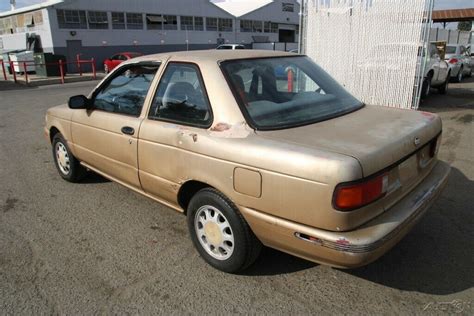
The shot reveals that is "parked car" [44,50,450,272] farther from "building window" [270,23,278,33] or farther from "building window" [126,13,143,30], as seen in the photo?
"building window" [270,23,278,33]

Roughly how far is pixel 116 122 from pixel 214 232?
60.2 inches

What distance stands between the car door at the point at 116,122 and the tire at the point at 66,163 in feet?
1.53

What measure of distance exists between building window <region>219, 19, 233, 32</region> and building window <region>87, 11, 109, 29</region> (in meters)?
13.6

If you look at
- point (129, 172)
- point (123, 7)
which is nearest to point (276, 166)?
point (129, 172)

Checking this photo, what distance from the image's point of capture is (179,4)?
36688 mm

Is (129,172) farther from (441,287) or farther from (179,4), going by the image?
(179,4)

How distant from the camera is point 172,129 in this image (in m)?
3.21

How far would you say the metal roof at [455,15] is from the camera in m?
22.8

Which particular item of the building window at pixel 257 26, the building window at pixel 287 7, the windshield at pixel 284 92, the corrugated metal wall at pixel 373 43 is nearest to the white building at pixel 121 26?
the building window at pixel 257 26

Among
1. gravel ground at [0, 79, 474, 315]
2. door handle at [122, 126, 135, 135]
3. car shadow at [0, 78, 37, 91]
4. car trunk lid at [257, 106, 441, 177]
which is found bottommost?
car shadow at [0, 78, 37, 91]

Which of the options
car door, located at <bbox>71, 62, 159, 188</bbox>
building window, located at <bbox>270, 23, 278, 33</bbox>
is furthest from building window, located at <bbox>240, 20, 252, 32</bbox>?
car door, located at <bbox>71, 62, 159, 188</bbox>

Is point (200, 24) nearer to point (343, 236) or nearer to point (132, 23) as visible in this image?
point (132, 23)

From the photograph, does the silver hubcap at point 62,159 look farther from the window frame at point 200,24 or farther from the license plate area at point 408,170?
the window frame at point 200,24

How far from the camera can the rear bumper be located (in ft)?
7.79
